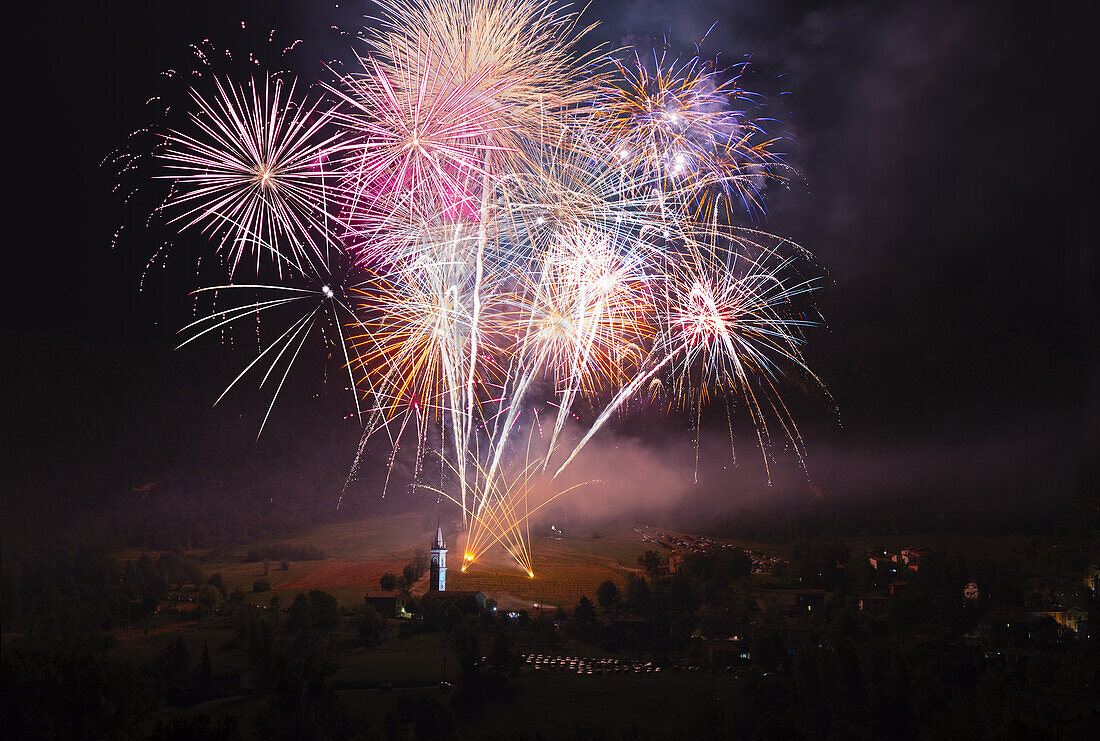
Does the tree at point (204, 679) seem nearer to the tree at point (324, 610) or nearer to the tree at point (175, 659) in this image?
the tree at point (175, 659)

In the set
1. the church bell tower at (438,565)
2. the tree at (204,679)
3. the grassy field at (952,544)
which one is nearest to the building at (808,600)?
the grassy field at (952,544)

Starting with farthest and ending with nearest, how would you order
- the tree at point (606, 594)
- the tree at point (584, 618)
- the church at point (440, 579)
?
the church at point (440, 579)
the tree at point (606, 594)
the tree at point (584, 618)

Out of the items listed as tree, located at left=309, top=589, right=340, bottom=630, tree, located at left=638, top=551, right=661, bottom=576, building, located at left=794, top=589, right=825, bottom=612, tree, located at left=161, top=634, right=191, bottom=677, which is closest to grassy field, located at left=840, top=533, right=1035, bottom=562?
building, located at left=794, top=589, right=825, bottom=612

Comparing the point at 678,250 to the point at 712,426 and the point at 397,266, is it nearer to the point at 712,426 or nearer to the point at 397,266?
the point at 397,266

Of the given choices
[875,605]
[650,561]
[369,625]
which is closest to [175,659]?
[369,625]

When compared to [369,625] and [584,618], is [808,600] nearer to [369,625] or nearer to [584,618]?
[584,618]

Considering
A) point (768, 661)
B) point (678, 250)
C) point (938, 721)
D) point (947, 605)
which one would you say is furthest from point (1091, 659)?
point (678, 250)
